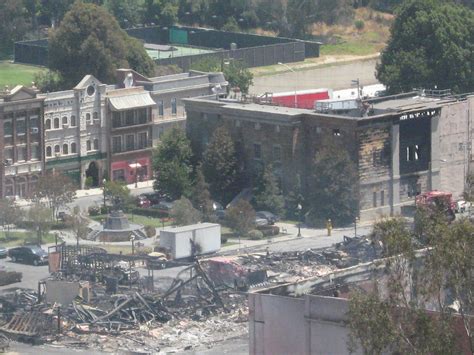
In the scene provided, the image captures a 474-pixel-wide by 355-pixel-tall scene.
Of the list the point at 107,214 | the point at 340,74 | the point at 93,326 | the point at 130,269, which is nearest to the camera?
the point at 93,326

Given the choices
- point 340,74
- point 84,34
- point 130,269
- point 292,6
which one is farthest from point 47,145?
point 292,6

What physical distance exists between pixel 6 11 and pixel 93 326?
283 feet

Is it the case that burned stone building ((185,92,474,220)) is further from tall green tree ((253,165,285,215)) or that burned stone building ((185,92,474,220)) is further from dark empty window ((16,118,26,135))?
dark empty window ((16,118,26,135))

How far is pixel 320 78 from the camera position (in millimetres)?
140375

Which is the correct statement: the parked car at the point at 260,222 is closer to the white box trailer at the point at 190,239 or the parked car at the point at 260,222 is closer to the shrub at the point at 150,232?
the shrub at the point at 150,232

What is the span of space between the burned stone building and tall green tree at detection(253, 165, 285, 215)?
1.13 metres

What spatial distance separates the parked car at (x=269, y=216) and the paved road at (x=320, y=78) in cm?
3893

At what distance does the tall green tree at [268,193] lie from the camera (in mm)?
→ 93562

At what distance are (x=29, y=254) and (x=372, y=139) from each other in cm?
2072

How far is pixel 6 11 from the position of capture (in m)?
154

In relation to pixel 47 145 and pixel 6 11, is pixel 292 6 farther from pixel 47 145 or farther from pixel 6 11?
pixel 47 145

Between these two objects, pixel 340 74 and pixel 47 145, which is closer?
pixel 47 145

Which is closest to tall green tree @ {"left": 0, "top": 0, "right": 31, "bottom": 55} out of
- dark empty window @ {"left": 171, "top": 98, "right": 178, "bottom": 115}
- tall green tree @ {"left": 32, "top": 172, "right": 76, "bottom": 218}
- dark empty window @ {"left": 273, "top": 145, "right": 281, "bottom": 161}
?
dark empty window @ {"left": 171, "top": 98, "right": 178, "bottom": 115}

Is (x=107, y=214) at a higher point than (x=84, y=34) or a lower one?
lower
